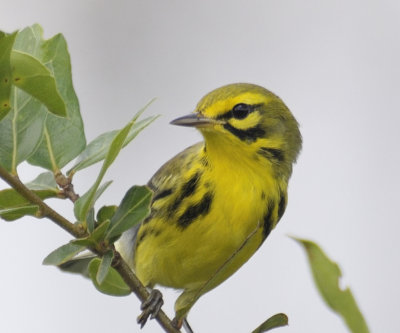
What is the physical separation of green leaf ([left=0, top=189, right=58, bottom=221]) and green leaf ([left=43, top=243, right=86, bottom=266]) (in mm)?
128

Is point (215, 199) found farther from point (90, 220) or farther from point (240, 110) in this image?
point (90, 220)

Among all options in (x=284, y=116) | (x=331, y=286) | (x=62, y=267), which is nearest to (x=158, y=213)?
(x=62, y=267)

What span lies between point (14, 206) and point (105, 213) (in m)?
0.21

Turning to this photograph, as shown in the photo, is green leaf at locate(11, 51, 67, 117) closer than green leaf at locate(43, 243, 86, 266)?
Yes

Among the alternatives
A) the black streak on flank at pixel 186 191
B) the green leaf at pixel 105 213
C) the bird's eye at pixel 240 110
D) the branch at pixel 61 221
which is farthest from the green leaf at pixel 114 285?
the bird's eye at pixel 240 110

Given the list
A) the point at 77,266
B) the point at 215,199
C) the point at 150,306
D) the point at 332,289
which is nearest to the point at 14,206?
the point at 332,289

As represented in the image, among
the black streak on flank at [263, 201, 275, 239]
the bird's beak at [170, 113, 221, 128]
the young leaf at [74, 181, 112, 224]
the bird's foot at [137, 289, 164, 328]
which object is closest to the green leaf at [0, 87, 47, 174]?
the young leaf at [74, 181, 112, 224]

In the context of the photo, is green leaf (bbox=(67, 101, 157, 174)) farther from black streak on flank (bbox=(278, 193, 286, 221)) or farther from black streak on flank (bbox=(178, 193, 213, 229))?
black streak on flank (bbox=(278, 193, 286, 221))

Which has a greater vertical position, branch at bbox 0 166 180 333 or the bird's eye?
the bird's eye

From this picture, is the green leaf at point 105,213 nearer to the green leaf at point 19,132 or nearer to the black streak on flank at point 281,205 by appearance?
the green leaf at point 19,132

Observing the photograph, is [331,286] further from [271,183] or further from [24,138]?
[271,183]

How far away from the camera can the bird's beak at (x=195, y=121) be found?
117 inches

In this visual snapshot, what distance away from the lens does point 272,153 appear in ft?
11.2

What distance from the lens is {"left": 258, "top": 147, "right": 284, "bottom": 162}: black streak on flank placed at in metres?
3.35
